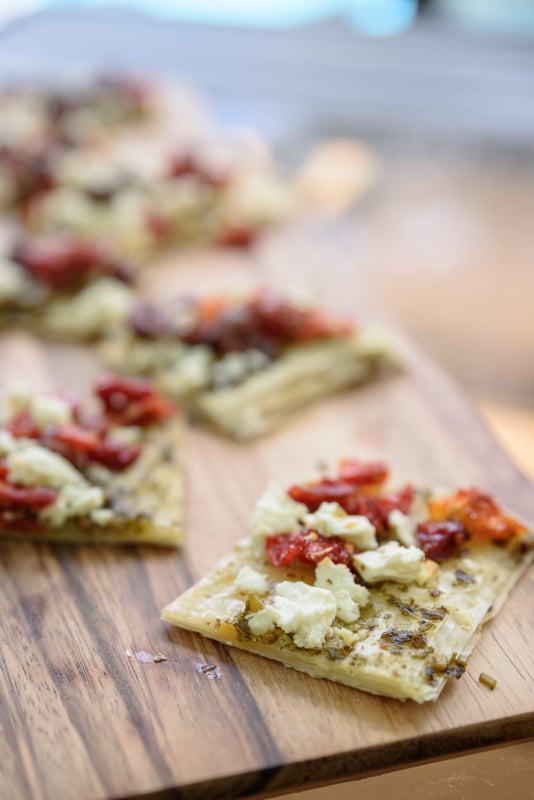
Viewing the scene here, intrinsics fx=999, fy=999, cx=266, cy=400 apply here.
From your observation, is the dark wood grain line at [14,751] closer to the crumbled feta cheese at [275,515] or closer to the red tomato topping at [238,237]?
the crumbled feta cheese at [275,515]

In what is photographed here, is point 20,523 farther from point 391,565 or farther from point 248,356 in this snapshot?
point 248,356

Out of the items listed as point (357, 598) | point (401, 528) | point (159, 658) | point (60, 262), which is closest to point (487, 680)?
point (357, 598)

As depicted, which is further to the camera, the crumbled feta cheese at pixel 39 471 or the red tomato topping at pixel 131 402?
the red tomato topping at pixel 131 402

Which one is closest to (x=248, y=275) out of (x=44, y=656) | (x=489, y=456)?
(x=489, y=456)

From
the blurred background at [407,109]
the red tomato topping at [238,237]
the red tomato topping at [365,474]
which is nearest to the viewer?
the red tomato topping at [365,474]

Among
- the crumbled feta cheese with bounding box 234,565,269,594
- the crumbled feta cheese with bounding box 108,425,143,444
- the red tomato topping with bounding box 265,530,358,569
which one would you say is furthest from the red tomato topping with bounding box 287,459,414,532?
the crumbled feta cheese with bounding box 108,425,143,444

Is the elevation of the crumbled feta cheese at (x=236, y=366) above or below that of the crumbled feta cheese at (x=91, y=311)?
above

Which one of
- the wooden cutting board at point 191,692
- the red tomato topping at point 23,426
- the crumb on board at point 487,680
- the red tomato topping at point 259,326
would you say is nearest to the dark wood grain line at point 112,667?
the wooden cutting board at point 191,692
